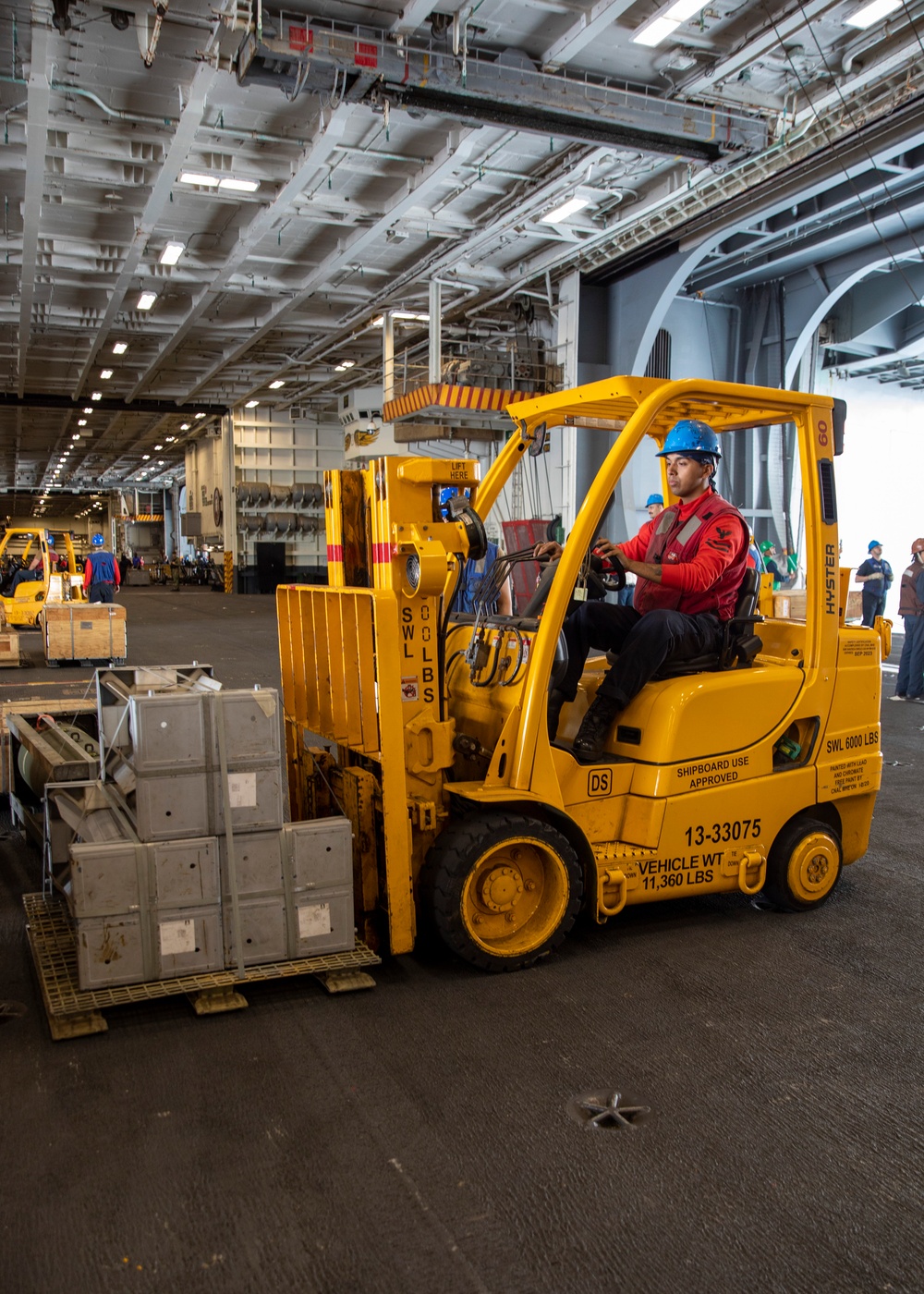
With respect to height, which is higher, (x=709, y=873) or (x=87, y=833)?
(x=87, y=833)

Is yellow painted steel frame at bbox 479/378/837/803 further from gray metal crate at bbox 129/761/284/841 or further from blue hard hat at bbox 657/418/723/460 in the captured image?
gray metal crate at bbox 129/761/284/841

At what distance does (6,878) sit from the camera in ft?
18.3

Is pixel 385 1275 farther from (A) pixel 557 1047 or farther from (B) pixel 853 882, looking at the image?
(B) pixel 853 882

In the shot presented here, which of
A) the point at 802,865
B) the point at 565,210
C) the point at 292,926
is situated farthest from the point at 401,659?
the point at 565,210

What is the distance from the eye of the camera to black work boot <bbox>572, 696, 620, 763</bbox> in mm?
4469

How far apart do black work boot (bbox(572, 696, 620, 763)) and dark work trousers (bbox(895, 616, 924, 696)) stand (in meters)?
8.83

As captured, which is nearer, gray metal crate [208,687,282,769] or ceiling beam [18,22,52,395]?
gray metal crate [208,687,282,769]

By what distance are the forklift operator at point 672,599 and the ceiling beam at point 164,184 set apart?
28.1 feet

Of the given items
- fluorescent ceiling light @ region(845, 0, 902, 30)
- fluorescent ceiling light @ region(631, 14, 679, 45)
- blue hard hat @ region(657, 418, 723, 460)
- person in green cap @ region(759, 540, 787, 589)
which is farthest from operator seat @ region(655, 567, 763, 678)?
person in green cap @ region(759, 540, 787, 589)

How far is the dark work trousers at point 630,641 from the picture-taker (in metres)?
4.43

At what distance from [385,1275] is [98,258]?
1913 cm

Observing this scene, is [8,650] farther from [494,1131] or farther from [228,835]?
[494,1131]

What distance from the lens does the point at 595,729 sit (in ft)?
14.8

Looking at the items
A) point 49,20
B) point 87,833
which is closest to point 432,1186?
point 87,833
